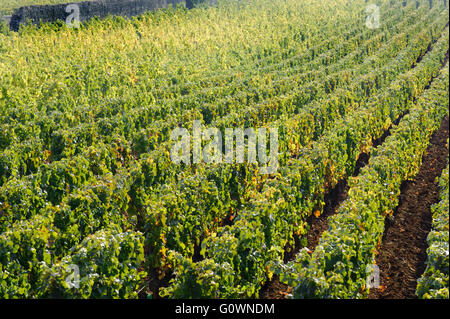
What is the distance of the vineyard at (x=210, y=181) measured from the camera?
19.9 feet

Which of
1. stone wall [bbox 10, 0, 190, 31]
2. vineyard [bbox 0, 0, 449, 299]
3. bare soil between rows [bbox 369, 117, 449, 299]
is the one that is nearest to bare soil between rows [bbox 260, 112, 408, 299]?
vineyard [bbox 0, 0, 449, 299]

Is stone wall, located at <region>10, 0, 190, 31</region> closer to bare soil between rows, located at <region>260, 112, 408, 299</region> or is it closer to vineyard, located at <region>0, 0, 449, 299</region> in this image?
vineyard, located at <region>0, 0, 449, 299</region>

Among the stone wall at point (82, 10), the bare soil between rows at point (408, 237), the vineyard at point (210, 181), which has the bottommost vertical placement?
the bare soil between rows at point (408, 237)

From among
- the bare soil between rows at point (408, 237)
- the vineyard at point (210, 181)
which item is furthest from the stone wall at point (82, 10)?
the bare soil between rows at point (408, 237)

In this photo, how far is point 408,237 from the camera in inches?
330

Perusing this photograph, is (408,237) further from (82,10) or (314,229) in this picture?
(82,10)

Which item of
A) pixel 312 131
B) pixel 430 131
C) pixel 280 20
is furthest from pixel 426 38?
pixel 312 131

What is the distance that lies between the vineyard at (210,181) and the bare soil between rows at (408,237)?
0.11 feet

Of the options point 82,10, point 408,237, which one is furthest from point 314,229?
point 82,10

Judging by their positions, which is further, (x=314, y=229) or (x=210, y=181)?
(x=314, y=229)

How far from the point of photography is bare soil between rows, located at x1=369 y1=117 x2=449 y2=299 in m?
7.15

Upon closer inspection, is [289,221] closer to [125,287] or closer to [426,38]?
[125,287]

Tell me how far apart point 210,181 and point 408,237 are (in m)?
3.96

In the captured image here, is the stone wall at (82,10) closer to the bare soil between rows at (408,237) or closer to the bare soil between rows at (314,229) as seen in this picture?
the bare soil between rows at (314,229)
